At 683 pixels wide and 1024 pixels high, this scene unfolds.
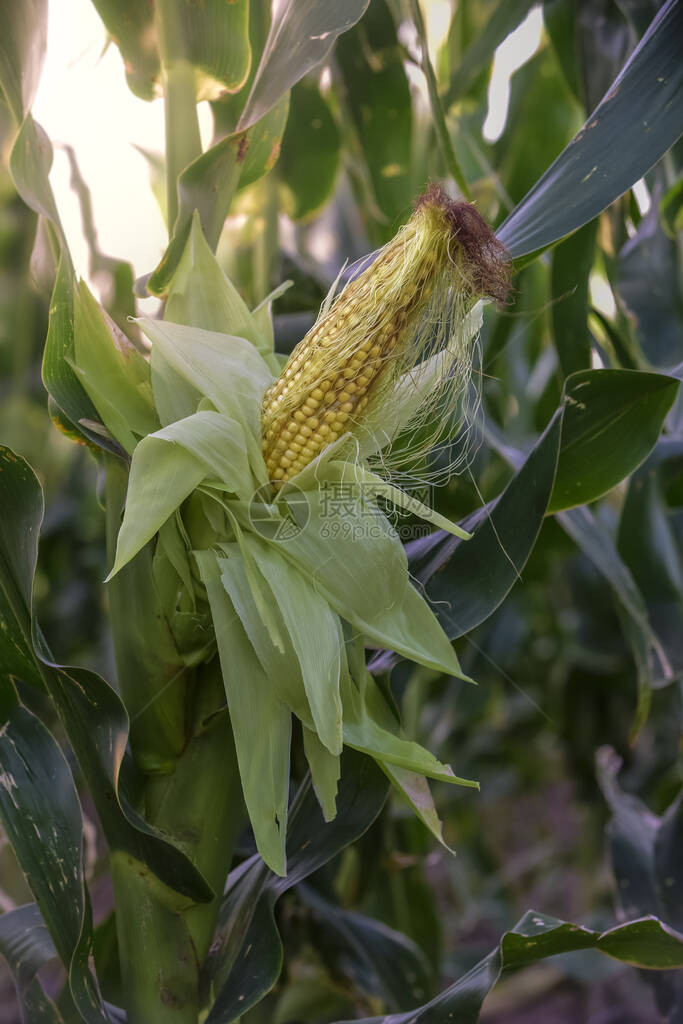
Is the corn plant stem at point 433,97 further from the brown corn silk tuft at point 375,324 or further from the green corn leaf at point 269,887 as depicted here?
the green corn leaf at point 269,887

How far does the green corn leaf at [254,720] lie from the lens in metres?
0.36

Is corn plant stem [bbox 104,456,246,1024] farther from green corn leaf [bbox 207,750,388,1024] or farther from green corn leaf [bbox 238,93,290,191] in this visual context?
green corn leaf [bbox 238,93,290,191]

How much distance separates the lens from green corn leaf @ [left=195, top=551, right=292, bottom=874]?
0.36 meters

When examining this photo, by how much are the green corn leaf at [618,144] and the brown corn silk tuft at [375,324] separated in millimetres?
93

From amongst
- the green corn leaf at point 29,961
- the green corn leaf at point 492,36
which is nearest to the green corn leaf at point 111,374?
the green corn leaf at point 29,961

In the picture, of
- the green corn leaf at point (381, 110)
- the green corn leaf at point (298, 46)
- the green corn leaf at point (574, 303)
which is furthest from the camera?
the green corn leaf at point (381, 110)

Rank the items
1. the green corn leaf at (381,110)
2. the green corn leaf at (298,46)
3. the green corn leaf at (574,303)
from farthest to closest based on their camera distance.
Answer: the green corn leaf at (381,110) < the green corn leaf at (574,303) < the green corn leaf at (298,46)

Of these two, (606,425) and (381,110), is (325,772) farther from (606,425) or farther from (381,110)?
(381,110)

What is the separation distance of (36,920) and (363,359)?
1.48 ft

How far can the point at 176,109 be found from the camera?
48 centimetres

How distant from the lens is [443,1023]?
0.46m

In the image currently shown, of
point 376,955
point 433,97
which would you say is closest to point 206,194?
point 433,97

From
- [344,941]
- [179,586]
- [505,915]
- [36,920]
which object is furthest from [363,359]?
[505,915]

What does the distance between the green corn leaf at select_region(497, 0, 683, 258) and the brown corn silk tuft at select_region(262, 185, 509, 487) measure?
93 mm
